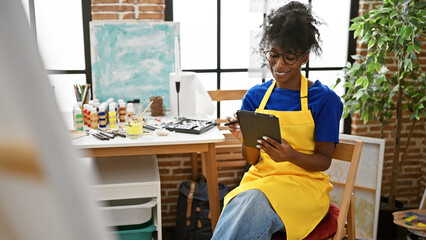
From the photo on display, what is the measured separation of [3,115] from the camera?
0.19 m

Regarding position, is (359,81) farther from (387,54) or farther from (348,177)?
(348,177)

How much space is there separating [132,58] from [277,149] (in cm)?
146

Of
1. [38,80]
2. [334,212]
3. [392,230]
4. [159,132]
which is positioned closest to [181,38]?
[159,132]

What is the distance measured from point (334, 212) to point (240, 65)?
153 cm

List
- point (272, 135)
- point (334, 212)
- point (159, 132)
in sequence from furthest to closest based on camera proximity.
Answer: point (159, 132), point (334, 212), point (272, 135)

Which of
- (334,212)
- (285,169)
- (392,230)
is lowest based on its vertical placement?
(392,230)

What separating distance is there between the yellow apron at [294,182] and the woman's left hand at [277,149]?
9cm

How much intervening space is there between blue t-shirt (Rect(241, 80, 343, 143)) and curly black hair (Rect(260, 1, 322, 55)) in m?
0.19

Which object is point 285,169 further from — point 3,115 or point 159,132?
point 3,115

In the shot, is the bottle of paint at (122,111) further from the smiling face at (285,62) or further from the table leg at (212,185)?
the smiling face at (285,62)

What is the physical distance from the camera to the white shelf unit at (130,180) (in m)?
2.18

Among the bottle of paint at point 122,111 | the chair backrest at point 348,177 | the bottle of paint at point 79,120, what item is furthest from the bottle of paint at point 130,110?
the chair backrest at point 348,177

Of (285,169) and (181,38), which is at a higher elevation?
(181,38)

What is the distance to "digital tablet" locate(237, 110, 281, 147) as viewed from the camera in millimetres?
1650
